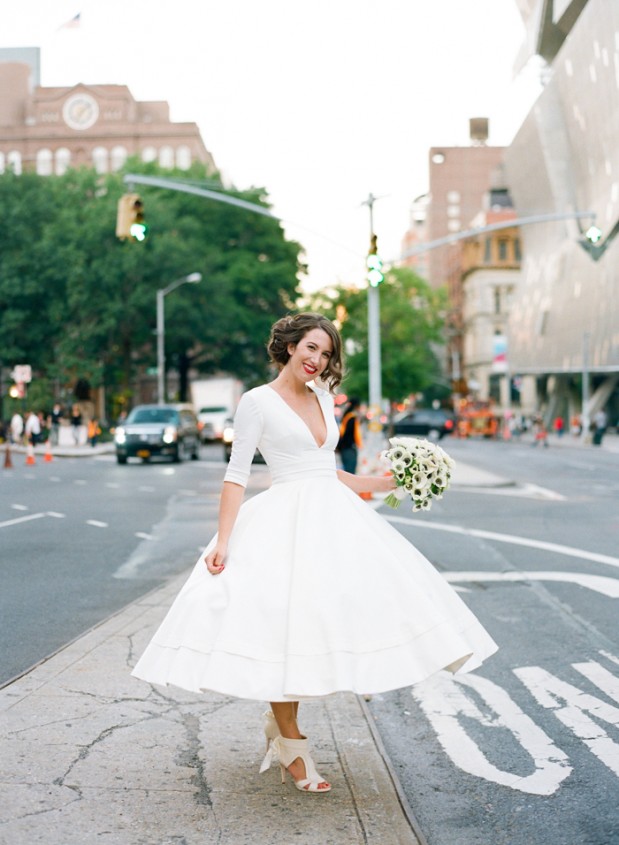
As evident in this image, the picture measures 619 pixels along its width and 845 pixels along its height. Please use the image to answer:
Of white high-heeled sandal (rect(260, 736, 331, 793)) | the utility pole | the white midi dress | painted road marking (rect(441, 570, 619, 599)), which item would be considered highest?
the utility pole

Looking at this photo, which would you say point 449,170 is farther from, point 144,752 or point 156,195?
point 144,752

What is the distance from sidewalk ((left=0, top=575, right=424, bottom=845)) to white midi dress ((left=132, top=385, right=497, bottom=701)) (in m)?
0.46

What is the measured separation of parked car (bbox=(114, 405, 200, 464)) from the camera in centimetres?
3484

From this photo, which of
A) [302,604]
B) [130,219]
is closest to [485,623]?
[302,604]

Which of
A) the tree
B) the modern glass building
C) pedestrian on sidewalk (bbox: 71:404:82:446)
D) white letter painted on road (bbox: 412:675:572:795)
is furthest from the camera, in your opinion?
the tree

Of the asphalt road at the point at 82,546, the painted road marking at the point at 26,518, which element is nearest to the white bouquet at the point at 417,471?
the asphalt road at the point at 82,546

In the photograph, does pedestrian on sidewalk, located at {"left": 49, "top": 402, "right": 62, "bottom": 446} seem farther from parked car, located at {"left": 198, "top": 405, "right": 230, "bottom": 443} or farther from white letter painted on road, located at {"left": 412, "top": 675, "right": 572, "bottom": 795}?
white letter painted on road, located at {"left": 412, "top": 675, "right": 572, "bottom": 795}

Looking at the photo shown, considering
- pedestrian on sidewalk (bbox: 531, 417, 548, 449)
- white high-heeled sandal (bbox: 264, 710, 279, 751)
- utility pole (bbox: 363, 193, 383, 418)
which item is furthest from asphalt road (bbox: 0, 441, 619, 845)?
pedestrian on sidewalk (bbox: 531, 417, 548, 449)

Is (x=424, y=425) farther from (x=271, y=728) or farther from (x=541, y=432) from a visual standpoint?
(x=271, y=728)

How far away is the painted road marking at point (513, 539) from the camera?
496 inches

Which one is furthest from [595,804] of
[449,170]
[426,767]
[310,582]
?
[449,170]

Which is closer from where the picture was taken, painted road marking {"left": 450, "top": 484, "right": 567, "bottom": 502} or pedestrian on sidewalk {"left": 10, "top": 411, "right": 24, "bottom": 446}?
painted road marking {"left": 450, "top": 484, "right": 567, "bottom": 502}

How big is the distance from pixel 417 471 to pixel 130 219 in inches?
686

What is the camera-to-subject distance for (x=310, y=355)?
4.62 meters
